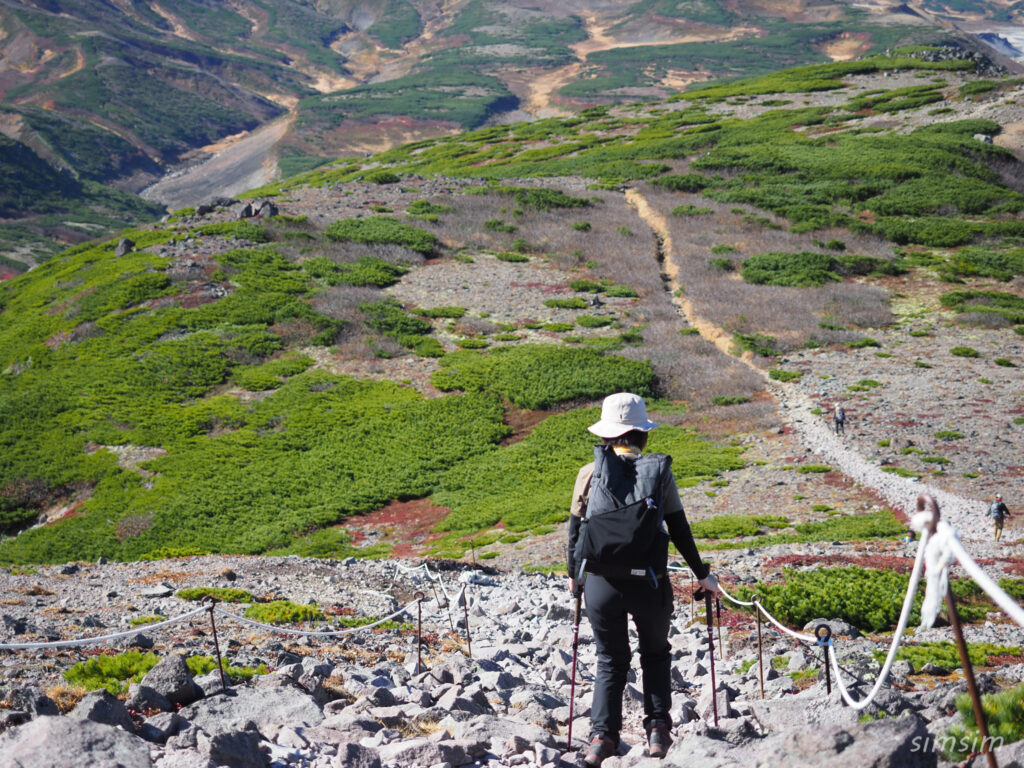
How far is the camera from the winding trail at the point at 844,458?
63.6 feet

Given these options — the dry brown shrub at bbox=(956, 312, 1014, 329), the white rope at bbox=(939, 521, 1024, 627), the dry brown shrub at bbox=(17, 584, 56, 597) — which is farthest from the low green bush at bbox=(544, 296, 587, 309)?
the white rope at bbox=(939, 521, 1024, 627)

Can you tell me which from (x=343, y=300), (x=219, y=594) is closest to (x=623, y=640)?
(x=219, y=594)

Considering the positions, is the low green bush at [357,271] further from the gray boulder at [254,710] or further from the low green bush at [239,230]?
the gray boulder at [254,710]

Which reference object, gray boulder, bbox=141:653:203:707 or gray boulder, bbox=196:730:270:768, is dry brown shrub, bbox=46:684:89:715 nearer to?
gray boulder, bbox=141:653:203:707

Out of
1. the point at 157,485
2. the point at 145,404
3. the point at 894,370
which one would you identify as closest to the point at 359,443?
the point at 157,485

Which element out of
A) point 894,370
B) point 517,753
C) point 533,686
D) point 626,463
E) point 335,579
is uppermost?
point 626,463

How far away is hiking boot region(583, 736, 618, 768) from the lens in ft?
18.6

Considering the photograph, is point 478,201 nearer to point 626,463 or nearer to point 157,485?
point 157,485

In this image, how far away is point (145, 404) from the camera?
31.7 metres

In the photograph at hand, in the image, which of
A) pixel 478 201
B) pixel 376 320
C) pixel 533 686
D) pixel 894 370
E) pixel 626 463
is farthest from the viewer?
pixel 478 201

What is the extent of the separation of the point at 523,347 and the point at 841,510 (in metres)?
18.2

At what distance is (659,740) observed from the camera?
223 inches

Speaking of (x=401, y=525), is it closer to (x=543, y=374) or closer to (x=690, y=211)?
(x=543, y=374)

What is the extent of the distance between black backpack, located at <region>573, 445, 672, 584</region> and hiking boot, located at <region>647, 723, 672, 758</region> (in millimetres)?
1064
